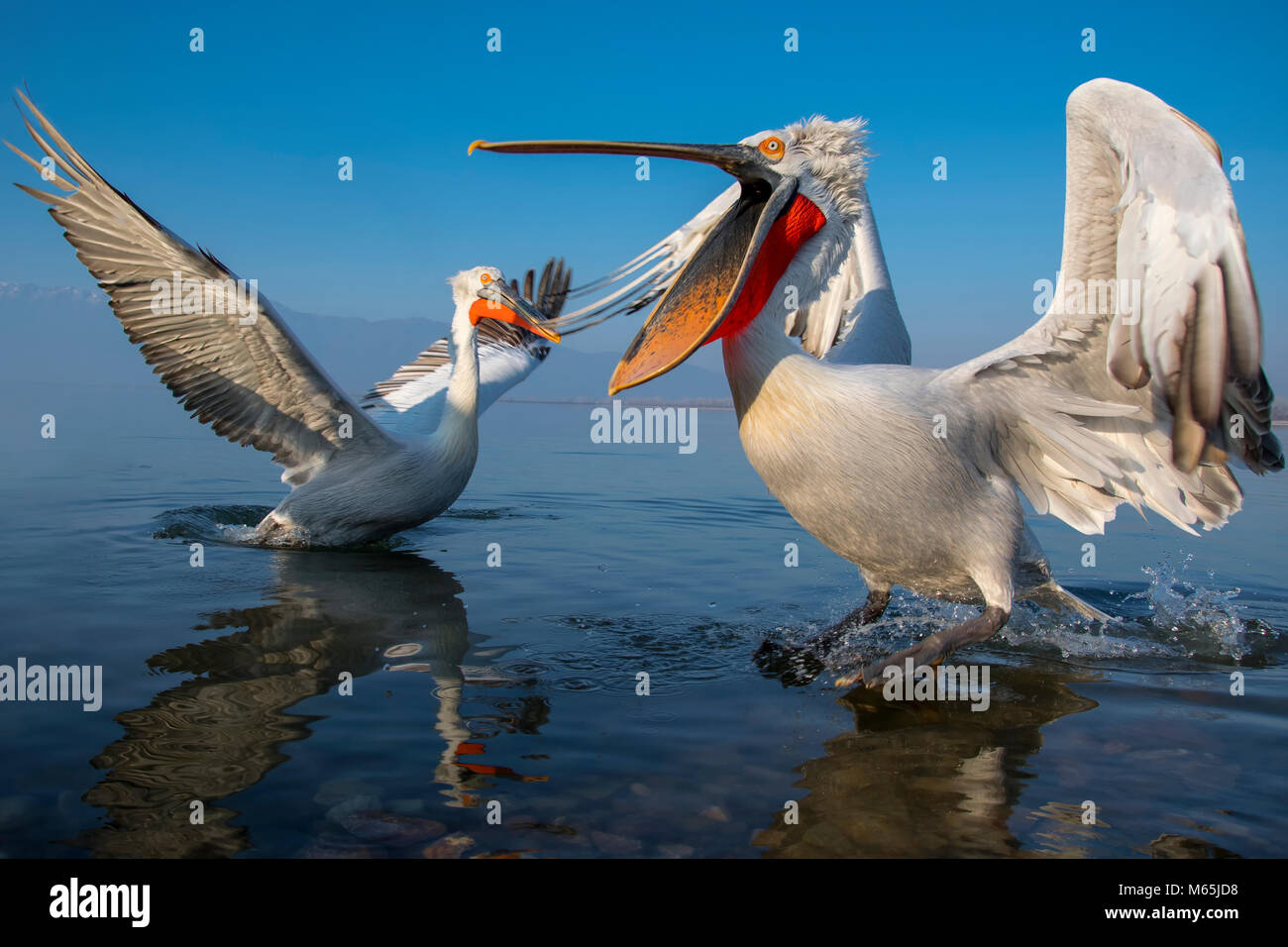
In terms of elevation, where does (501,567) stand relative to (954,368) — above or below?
below

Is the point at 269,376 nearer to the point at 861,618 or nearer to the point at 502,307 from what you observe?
the point at 502,307

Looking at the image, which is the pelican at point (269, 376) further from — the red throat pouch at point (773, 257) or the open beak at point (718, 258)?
the red throat pouch at point (773, 257)

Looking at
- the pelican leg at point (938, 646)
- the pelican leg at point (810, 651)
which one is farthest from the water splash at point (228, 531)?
the pelican leg at point (938, 646)

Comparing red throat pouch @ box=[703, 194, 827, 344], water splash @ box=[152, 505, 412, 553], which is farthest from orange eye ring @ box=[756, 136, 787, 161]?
water splash @ box=[152, 505, 412, 553]

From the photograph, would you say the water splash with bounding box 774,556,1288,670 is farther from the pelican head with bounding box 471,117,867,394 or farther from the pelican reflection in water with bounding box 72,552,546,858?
the pelican reflection in water with bounding box 72,552,546,858

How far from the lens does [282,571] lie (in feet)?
20.5

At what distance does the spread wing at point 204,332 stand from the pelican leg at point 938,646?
14.8ft

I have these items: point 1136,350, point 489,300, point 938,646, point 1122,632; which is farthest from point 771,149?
point 489,300

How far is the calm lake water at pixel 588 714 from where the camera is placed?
8.68 ft

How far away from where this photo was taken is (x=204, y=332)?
6.64m
